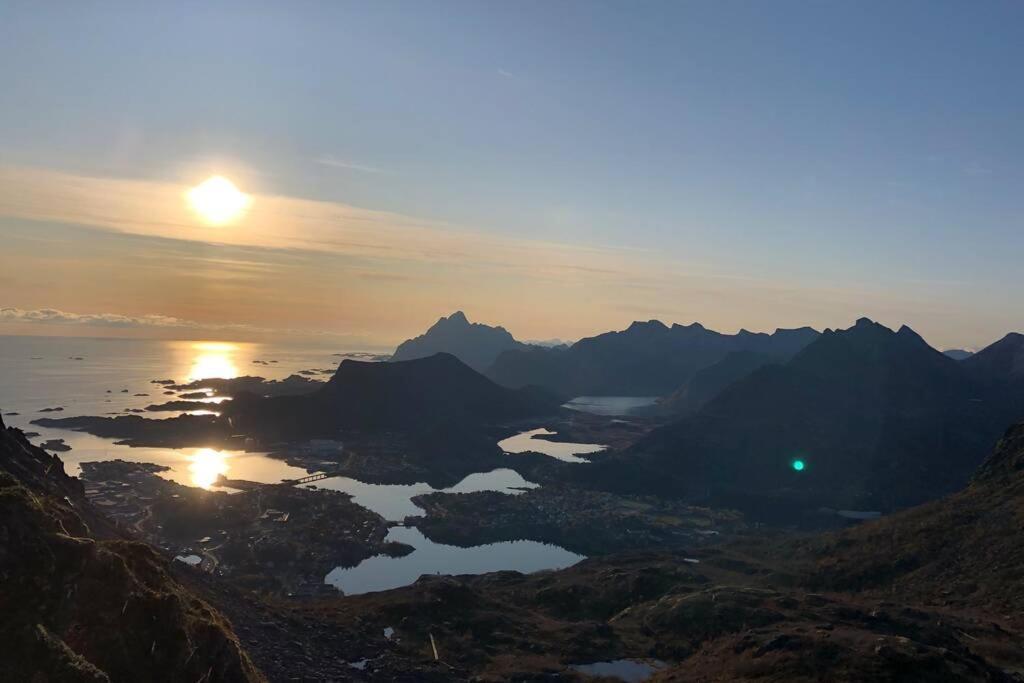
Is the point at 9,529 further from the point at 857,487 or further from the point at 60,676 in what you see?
the point at 857,487

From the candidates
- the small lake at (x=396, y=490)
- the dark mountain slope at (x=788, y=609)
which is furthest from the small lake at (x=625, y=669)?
the small lake at (x=396, y=490)

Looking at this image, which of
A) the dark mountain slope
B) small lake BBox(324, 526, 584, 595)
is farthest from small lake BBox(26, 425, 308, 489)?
the dark mountain slope

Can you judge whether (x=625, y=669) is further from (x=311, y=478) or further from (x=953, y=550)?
(x=311, y=478)

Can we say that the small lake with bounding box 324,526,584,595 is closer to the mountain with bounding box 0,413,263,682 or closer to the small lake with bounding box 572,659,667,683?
the small lake with bounding box 572,659,667,683

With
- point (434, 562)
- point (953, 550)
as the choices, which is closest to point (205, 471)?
Answer: point (434, 562)

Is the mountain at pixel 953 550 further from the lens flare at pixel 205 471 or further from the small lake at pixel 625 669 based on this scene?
the lens flare at pixel 205 471

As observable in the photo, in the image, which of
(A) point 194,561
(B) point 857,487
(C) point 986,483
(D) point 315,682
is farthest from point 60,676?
(B) point 857,487
